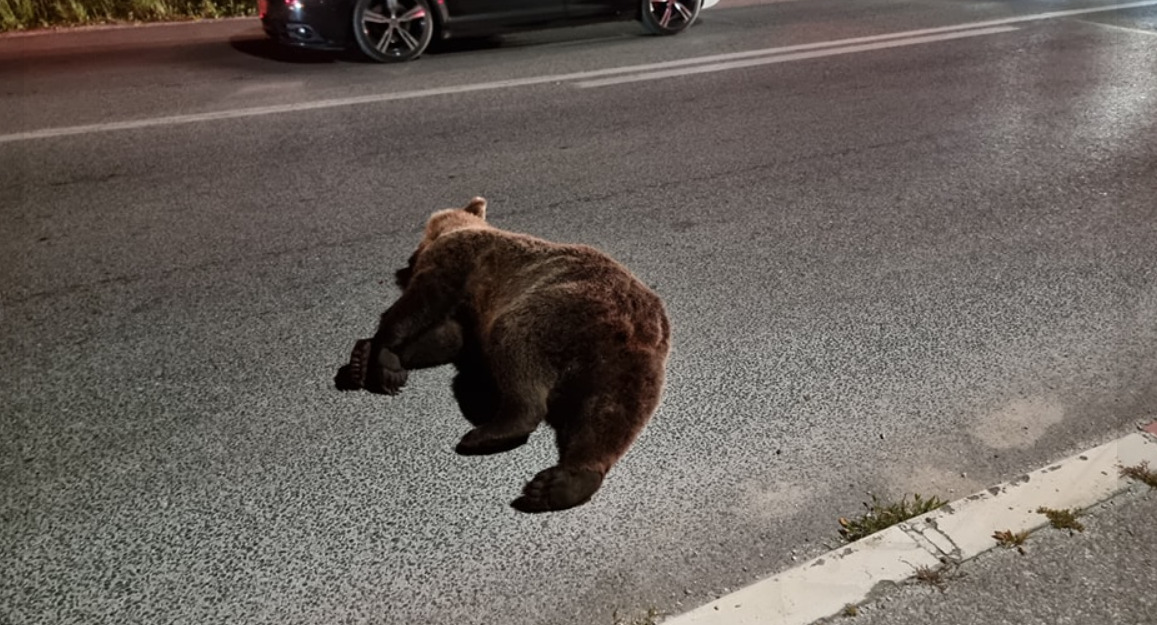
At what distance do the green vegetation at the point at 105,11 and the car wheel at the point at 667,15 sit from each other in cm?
568

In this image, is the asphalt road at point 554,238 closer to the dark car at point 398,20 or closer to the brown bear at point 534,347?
the brown bear at point 534,347

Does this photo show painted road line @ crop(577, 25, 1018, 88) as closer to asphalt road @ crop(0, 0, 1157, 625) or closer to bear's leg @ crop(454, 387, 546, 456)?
asphalt road @ crop(0, 0, 1157, 625)

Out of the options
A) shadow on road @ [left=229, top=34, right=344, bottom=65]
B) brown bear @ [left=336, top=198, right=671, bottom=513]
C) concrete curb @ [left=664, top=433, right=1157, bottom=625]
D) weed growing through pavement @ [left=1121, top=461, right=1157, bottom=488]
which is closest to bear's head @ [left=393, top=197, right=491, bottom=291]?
brown bear @ [left=336, top=198, right=671, bottom=513]

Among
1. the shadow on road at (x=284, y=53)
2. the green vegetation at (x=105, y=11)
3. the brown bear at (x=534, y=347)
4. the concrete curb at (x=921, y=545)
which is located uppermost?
the green vegetation at (x=105, y=11)

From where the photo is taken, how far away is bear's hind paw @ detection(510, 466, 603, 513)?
2.93 m

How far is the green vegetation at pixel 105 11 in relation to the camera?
39.4 ft

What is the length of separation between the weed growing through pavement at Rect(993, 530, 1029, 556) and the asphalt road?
1.16ft

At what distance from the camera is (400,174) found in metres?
6.54

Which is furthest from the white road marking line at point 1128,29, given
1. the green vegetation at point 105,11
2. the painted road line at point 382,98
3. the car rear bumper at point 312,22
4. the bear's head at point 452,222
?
the green vegetation at point 105,11

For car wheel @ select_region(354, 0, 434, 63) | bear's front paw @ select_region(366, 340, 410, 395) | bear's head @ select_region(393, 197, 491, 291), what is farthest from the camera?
car wheel @ select_region(354, 0, 434, 63)

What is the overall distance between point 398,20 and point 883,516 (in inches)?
323

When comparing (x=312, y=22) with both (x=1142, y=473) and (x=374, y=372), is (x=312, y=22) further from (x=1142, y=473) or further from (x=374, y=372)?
(x=1142, y=473)

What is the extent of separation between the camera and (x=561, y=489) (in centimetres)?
293

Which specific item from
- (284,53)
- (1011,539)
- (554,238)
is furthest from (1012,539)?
(284,53)
